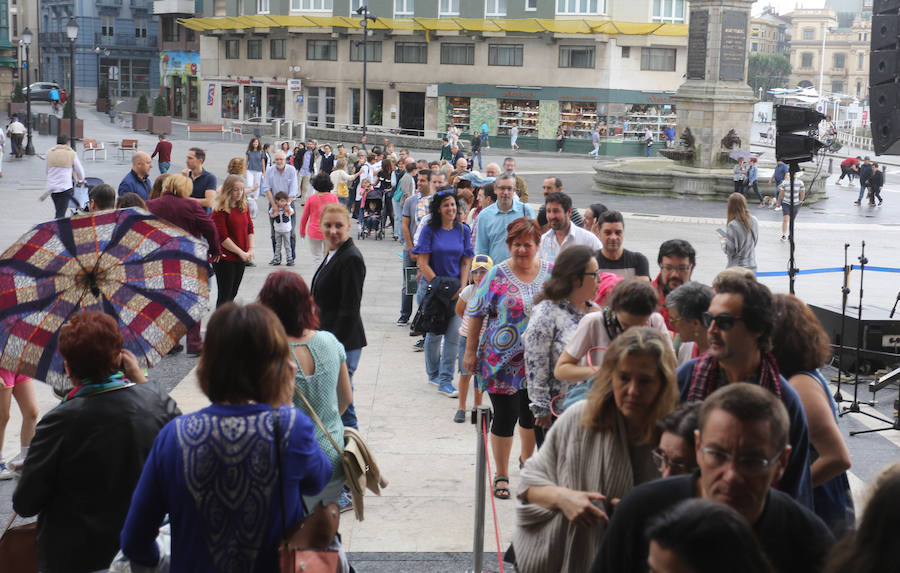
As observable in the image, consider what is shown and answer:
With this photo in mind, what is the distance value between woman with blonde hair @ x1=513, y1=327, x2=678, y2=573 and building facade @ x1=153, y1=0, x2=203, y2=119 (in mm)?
76745

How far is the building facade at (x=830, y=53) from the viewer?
149125 mm

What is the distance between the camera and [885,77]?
8.58m

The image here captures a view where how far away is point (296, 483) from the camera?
139 inches

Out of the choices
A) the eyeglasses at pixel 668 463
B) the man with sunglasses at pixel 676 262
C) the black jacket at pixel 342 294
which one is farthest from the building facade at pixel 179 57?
the eyeglasses at pixel 668 463

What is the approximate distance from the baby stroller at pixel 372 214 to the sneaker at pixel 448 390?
11.6 meters

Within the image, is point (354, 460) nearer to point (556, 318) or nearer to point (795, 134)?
point (556, 318)

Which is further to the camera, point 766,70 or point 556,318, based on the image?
point 766,70

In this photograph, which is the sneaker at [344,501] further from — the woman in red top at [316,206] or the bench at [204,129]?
the bench at [204,129]

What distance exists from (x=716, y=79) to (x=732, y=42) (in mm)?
1161

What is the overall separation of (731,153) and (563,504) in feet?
93.8

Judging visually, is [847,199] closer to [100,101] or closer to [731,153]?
[731,153]

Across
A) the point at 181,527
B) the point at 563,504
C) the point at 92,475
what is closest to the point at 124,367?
the point at 92,475

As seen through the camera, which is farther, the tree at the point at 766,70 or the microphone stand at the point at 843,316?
the tree at the point at 766,70

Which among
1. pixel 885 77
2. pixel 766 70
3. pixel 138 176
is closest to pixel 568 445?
pixel 885 77
